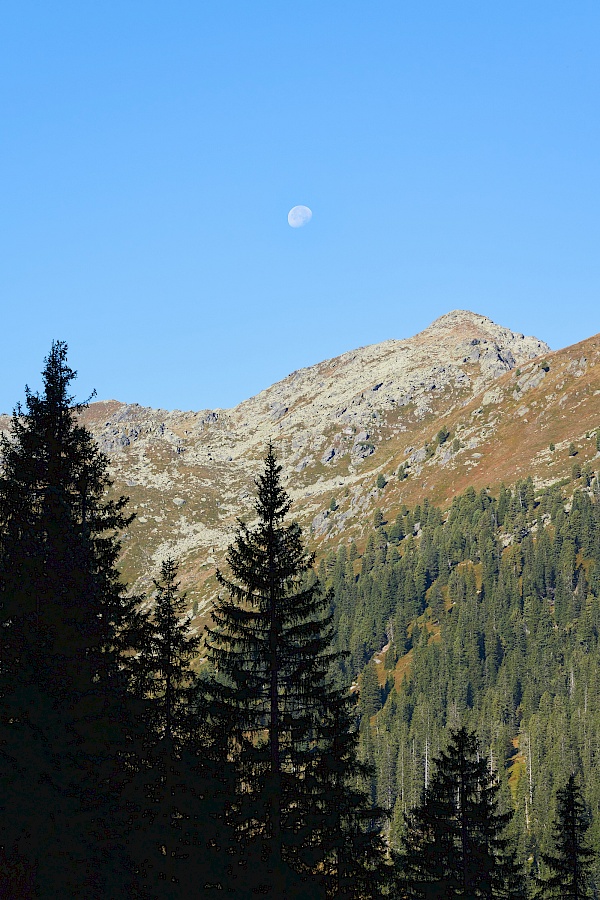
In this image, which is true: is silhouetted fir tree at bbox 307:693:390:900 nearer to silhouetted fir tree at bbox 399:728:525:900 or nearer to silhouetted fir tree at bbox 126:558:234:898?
silhouetted fir tree at bbox 126:558:234:898

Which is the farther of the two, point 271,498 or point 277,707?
point 271,498

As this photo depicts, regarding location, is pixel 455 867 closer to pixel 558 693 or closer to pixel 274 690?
pixel 274 690

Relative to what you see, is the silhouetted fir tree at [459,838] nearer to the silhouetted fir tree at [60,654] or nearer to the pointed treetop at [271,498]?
the pointed treetop at [271,498]

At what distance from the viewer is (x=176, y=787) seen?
23.0 metres

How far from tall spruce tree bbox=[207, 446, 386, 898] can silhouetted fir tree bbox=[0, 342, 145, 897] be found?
318cm

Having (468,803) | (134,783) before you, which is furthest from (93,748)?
(468,803)

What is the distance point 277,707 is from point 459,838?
16.4m

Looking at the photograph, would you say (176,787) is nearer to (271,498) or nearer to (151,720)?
(151,720)

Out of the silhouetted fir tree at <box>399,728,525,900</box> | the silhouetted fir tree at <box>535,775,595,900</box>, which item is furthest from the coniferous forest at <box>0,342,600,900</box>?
the silhouetted fir tree at <box>535,775,595,900</box>

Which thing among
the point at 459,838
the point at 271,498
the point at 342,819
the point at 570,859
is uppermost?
the point at 271,498

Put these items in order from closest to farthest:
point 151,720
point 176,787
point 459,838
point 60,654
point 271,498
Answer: point 60,654
point 176,787
point 151,720
point 271,498
point 459,838

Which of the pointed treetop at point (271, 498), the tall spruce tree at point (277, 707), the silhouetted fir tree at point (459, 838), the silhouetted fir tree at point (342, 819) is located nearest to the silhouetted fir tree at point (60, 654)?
the tall spruce tree at point (277, 707)

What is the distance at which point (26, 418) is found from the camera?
2500cm

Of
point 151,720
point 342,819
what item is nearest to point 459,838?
point 342,819
